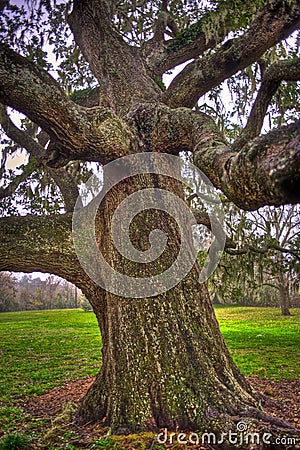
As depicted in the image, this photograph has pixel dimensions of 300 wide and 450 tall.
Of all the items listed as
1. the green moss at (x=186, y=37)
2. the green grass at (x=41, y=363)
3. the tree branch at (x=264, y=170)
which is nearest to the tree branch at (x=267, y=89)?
the tree branch at (x=264, y=170)

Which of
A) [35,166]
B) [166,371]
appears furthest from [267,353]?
[35,166]

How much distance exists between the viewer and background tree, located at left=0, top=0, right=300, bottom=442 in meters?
3.59

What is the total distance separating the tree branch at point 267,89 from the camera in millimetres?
3480

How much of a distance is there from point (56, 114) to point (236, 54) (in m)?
2.76

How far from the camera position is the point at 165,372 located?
12.3 feet

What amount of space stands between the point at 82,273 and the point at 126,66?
10.9 feet

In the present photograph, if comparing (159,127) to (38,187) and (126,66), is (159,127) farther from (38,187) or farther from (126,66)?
(38,187)

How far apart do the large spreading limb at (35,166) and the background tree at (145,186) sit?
4 centimetres

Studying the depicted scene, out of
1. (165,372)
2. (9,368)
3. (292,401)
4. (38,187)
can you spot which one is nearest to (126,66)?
(38,187)

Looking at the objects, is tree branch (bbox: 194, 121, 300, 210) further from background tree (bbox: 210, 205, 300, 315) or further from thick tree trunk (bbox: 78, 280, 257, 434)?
background tree (bbox: 210, 205, 300, 315)

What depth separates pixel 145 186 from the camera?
4566 mm

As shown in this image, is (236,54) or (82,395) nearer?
(236,54)

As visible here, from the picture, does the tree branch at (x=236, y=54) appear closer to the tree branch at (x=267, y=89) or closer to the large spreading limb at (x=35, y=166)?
the tree branch at (x=267, y=89)

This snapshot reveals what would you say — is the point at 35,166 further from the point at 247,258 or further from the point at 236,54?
the point at 247,258
